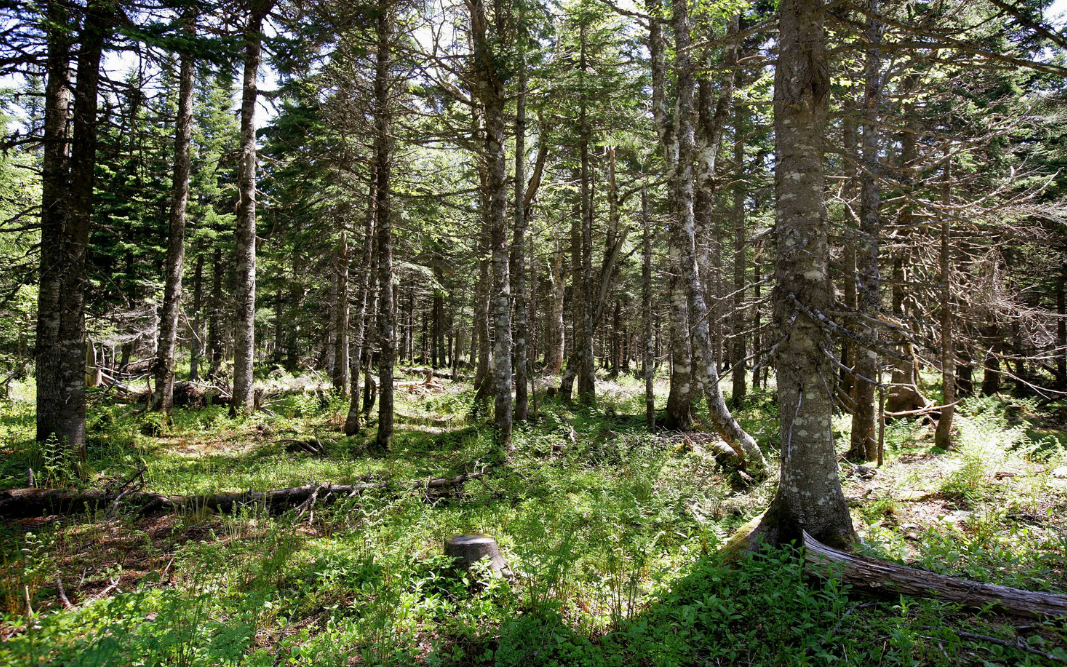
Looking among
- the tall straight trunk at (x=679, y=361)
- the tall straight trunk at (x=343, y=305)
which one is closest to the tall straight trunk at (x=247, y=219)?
the tall straight trunk at (x=343, y=305)

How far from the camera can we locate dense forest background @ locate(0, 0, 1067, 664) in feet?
16.5

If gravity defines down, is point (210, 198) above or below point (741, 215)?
above

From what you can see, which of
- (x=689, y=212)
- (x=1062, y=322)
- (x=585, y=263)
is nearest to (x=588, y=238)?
(x=585, y=263)

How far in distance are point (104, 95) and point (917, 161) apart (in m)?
13.2

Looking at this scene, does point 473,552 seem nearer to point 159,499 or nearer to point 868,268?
point 159,499

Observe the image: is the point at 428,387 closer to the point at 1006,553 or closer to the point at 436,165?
the point at 436,165

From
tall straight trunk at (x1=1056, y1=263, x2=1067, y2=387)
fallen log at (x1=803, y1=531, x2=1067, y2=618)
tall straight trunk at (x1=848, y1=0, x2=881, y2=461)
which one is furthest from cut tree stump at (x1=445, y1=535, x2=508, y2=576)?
tall straight trunk at (x1=1056, y1=263, x2=1067, y2=387)

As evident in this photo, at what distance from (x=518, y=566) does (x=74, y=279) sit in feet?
30.6

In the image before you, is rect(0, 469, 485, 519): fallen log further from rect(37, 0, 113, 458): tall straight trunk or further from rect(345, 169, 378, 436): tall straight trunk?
rect(345, 169, 378, 436): tall straight trunk

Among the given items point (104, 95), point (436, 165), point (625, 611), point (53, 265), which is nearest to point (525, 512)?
point (625, 611)

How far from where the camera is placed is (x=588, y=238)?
57.8 feet

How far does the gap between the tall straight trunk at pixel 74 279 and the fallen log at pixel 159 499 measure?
8.19 ft

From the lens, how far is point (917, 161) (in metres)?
6.83

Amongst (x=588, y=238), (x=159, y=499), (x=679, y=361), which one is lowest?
(x=159, y=499)
